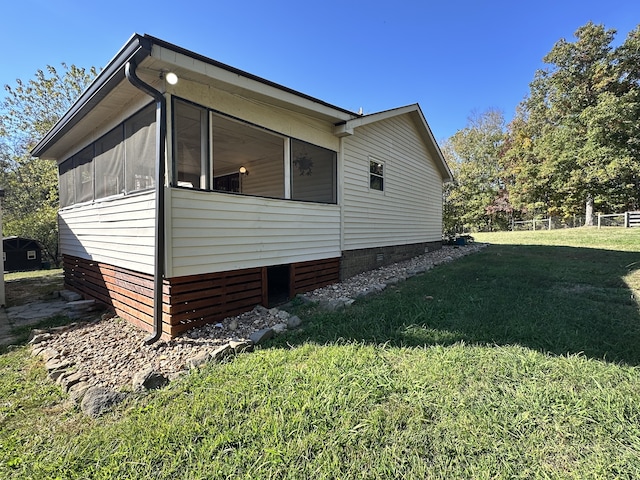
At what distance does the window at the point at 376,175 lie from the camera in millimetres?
7687

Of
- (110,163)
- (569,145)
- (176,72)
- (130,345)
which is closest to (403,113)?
(176,72)

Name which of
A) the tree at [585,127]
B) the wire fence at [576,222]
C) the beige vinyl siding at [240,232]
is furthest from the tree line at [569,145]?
the beige vinyl siding at [240,232]

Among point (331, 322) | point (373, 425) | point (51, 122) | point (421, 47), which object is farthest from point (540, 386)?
point (51, 122)

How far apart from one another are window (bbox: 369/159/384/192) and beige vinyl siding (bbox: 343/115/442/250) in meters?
0.14

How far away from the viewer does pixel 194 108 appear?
4.01 m

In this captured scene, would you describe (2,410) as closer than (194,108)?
Yes

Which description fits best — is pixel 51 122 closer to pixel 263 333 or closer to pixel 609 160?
pixel 263 333

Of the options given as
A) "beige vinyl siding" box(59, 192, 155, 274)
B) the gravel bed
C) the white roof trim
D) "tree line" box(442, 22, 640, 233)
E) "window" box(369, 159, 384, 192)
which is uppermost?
"tree line" box(442, 22, 640, 233)

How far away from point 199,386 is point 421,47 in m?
15.3

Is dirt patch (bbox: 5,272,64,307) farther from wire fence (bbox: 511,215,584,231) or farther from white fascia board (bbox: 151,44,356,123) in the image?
wire fence (bbox: 511,215,584,231)

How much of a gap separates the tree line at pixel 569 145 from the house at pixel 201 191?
17939mm

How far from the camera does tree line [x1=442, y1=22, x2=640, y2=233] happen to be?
61.0 feet

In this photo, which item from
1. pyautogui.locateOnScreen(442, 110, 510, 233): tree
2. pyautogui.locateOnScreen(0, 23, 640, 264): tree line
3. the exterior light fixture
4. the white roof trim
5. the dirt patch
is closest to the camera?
the exterior light fixture

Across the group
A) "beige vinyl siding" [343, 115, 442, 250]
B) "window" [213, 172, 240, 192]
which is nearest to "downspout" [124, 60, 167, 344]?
"beige vinyl siding" [343, 115, 442, 250]
